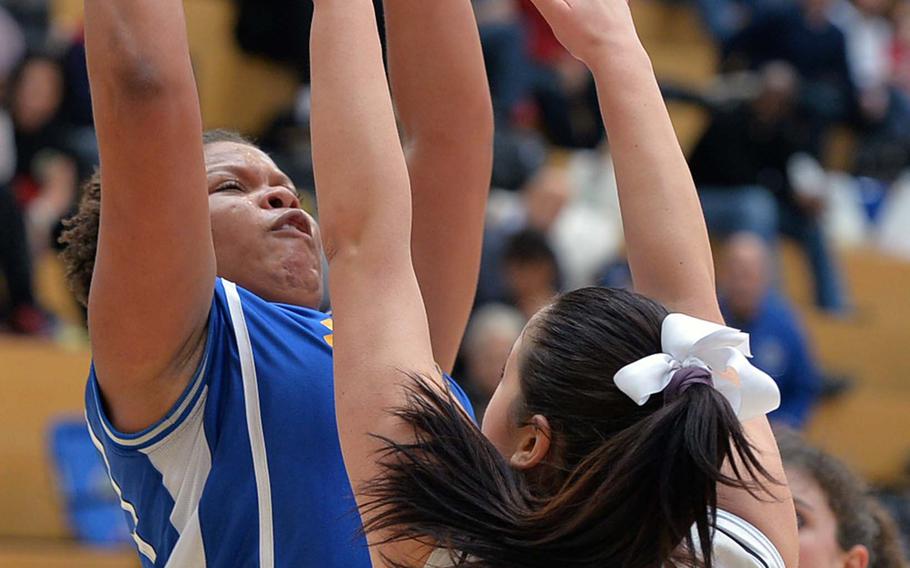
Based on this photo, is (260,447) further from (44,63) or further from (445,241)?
(44,63)

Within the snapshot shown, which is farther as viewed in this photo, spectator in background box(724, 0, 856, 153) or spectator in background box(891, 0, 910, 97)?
spectator in background box(891, 0, 910, 97)

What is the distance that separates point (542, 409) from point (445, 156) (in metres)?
0.58

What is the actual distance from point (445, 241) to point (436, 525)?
67cm

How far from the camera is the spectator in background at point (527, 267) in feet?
18.0

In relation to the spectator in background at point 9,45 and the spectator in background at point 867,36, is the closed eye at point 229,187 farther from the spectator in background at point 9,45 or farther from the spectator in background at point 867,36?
the spectator in background at point 867,36

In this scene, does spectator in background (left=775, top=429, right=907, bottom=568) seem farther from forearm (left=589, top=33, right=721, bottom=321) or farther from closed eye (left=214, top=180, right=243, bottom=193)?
closed eye (left=214, top=180, right=243, bottom=193)

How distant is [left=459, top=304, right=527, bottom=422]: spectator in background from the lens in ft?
16.0

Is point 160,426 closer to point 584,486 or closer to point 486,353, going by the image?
point 584,486

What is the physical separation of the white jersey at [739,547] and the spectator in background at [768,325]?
4.45 metres

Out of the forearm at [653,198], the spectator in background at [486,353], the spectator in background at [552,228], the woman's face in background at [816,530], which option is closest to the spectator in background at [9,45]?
the spectator in background at [552,228]

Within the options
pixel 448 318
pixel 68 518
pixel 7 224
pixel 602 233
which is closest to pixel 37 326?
pixel 7 224

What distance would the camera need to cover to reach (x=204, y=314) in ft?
5.43

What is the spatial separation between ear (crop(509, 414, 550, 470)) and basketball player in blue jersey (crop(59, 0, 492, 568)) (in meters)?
0.20

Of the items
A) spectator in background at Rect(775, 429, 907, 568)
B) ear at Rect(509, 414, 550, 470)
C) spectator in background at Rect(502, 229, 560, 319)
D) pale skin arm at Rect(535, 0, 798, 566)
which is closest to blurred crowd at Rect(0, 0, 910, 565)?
spectator in background at Rect(502, 229, 560, 319)
